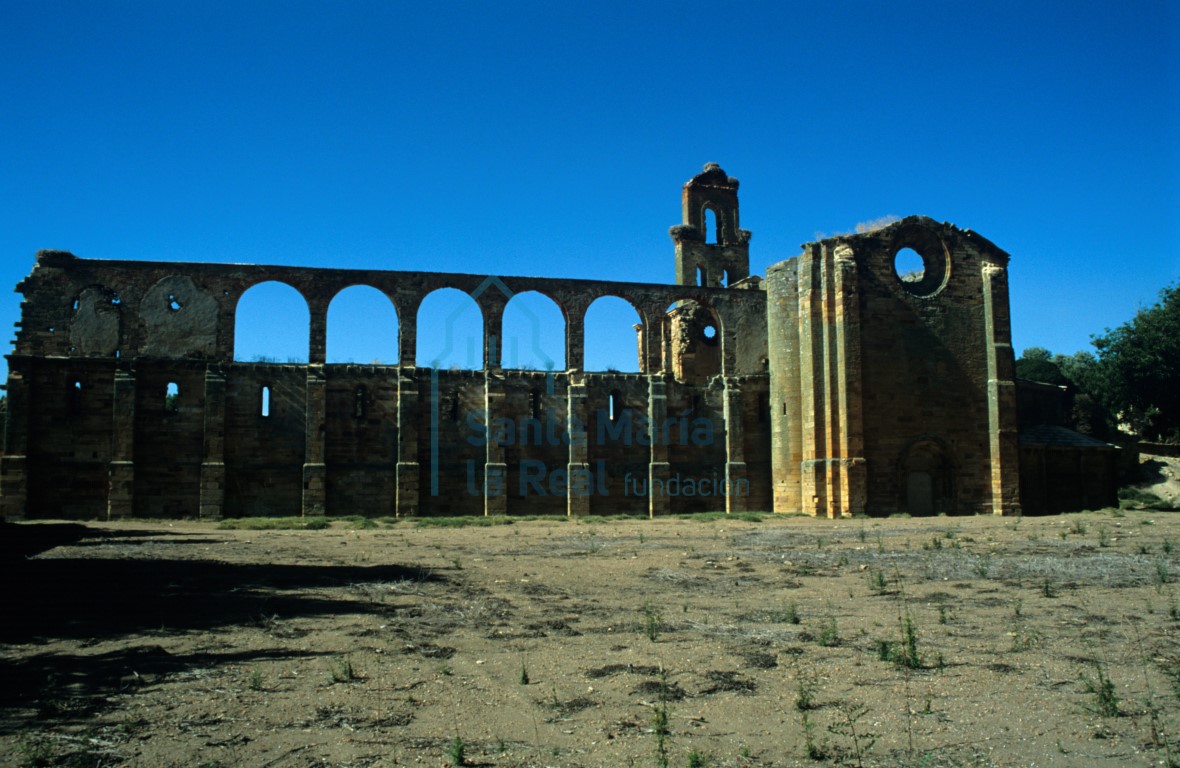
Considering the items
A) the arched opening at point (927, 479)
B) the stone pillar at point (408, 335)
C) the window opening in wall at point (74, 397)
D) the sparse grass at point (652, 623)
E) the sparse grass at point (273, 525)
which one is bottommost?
the sparse grass at point (273, 525)

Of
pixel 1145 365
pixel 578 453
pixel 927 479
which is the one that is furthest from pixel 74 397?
pixel 1145 365

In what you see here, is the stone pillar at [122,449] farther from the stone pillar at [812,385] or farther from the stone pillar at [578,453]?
the stone pillar at [812,385]

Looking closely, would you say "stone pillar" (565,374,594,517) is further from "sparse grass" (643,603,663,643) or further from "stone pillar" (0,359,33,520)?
"sparse grass" (643,603,663,643)

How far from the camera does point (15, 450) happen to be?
27938 millimetres

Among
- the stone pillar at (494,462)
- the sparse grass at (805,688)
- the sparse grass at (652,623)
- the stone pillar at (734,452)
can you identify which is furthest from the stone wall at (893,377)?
the sparse grass at (805,688)

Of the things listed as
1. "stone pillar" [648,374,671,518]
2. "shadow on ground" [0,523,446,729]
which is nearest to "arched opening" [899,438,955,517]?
"stone pillar" [648,374,671,518]

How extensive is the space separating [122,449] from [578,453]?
14355 mm

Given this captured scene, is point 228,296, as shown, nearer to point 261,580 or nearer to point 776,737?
point 261,580

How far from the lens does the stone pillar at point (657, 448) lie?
105ft

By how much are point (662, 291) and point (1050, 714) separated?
2882cm

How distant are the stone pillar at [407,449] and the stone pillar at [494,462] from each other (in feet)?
7.52

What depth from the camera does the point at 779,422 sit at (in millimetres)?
31688

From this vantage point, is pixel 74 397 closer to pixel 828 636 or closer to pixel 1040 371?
pixel 828 636

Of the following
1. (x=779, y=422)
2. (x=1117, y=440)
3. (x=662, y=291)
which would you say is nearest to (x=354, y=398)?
(x=662, y=291)
